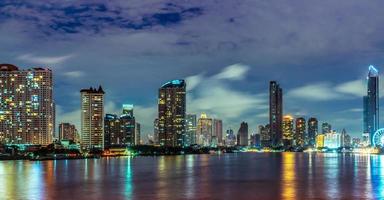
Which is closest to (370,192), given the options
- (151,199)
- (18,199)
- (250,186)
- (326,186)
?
(326,186)

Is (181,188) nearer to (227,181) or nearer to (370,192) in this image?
(227,181)

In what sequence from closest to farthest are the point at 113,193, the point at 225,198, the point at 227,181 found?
the point at 225,198 < the point at 113,193 < the point at 227,181

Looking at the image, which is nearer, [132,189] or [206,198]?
[206,198]

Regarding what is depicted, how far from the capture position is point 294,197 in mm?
59562

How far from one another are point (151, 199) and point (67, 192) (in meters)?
12.0

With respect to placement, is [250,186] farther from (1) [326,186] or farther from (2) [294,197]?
(2) [294,197]

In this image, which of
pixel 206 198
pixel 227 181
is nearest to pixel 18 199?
pixel 206 198

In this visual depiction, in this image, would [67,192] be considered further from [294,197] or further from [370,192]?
[370,192]

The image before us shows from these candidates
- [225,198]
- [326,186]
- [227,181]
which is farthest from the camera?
[227,181]

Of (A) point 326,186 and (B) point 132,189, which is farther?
(A) point 326,186

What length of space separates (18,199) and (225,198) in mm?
19746

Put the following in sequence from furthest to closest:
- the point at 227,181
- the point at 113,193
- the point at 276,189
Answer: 1. the point at 227,181
2. the point at 276,189
3. the point at 113,193

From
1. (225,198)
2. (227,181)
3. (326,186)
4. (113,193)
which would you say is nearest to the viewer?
(225,198)

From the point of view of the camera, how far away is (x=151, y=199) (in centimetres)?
5931
